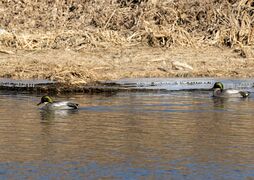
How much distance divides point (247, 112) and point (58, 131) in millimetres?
4640

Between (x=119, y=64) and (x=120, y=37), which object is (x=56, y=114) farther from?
(x=120, y=37)

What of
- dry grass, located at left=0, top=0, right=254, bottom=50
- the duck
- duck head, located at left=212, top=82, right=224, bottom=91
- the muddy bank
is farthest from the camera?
dry grass, located at left=0, top=0, right=254, bottom=50

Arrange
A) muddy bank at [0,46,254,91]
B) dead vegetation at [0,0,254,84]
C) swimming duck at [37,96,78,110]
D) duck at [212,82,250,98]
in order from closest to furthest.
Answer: swimming duck at [37,96,78,110] < duck at [212,82,250,98] < muddy bank at [0,46,254,91] < dead vegetation at [0,0,254,84]

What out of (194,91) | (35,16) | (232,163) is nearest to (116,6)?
(35,16)

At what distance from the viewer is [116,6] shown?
31984mm

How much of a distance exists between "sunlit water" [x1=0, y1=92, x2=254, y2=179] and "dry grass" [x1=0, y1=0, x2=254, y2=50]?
7551 mm

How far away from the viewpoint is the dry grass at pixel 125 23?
28.9 m

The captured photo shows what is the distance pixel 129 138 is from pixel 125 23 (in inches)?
620

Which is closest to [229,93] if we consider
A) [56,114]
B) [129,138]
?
[56,114]

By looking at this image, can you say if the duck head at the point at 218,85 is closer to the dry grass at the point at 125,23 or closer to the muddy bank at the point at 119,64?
the muddy bank at the point at 119,64

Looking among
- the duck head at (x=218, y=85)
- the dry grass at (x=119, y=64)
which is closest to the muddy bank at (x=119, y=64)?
the dry grass at (x=119, y=64)

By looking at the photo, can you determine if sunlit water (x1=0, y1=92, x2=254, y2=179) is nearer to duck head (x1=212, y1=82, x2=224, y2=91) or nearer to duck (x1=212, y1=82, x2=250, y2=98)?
duck (x1=212, y1=82, x2=250, y2=98)

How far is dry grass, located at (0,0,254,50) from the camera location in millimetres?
28922

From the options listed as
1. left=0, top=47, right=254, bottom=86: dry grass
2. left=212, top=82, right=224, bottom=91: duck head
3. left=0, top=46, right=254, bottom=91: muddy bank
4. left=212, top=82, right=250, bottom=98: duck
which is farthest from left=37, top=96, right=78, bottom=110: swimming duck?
left=212, top=82, right=224, bottom=91: duck head
